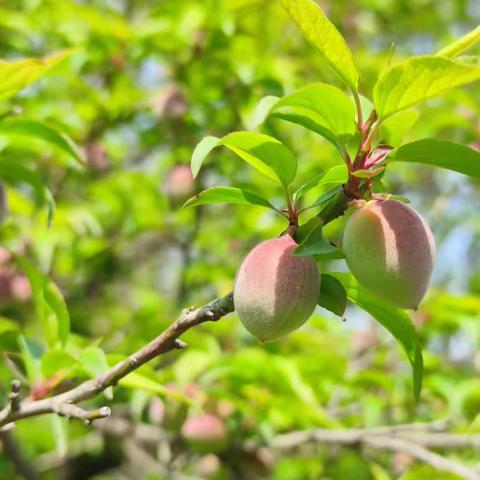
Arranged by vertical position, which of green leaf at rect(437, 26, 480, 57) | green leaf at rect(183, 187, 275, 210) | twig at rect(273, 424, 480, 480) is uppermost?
green leaf at rect(437, 26, 480, 57)

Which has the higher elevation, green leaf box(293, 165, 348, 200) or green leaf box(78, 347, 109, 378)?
green leaf box(293, 165, 348, 200)

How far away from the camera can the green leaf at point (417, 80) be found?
730 mm

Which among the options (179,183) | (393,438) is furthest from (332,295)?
(179,183)

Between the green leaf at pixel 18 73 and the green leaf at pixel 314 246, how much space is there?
0.44 m

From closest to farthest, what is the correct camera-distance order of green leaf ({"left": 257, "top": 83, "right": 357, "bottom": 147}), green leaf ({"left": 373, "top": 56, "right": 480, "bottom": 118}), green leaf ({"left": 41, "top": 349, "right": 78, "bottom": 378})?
green leaf ({"left": 373, "top": 56, "right": 480, "bottom": 118}) < green leaf ({"left": 257, "top": 83, "right": 357, "bottom": 147}) < green leaf ({"left": 41, "top": 349, "right": 78, "bottom": 378})

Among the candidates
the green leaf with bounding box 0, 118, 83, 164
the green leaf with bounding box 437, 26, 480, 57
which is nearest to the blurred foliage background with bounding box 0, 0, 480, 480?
the green leaf with bounding box 0, 118, 83, 164

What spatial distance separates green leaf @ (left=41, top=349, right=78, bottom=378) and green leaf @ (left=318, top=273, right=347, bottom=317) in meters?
0.40

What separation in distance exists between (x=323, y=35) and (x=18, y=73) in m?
0.42

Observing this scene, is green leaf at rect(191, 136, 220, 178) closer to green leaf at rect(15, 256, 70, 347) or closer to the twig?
green leaf at rect(15, 256, 70, 347)

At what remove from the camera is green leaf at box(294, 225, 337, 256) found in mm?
798

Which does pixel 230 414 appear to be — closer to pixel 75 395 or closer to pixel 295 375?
pixel 295 375

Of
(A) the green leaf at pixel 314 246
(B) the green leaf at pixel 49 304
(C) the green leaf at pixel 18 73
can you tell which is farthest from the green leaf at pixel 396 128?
(B) the green leaf at pixel 49 304

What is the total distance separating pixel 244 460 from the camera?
7.08ft

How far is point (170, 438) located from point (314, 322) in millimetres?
659
